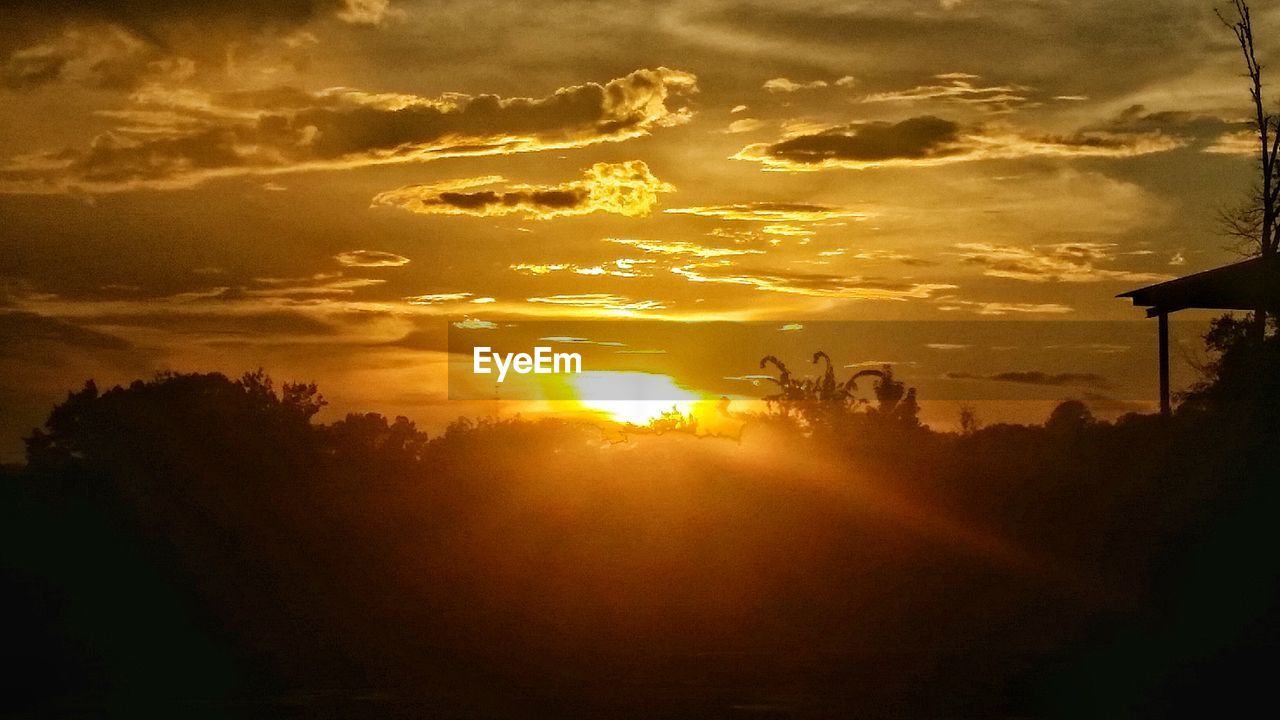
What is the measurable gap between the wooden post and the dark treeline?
685 millimetres

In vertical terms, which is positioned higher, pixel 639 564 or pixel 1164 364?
pixel 1164 364

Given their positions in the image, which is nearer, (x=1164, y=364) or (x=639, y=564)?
(x=639, y=564)

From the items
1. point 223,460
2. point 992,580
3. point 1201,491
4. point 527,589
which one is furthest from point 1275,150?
point 223,460

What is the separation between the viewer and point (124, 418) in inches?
1064

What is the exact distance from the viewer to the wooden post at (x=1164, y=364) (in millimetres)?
27422

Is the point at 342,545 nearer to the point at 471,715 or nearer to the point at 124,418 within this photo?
the point at 124,418

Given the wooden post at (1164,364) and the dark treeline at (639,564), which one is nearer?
the dark treeline at (639,564)

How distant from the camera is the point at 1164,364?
1094 inches

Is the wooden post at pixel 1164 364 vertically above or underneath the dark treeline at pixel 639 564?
above

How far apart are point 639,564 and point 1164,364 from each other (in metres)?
11.7

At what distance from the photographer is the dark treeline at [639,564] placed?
14.3 meters

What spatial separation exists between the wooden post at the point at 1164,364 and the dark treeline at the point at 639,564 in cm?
68

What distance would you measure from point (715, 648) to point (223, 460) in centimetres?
1259

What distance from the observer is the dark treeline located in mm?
14336
